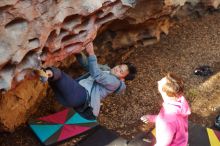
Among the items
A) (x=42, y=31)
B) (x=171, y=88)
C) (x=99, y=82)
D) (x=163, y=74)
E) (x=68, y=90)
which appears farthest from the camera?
(x=163, y=74)

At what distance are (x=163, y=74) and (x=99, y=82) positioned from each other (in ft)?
6.99

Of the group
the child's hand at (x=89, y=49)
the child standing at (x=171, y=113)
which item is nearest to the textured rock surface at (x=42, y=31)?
the child's hand at (x=89, y=49)

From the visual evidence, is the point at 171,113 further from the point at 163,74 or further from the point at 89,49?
the point at 163,74

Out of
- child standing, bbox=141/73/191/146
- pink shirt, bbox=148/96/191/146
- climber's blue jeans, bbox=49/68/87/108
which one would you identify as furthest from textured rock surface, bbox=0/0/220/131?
pink shirt, bbox=148/96/191/146

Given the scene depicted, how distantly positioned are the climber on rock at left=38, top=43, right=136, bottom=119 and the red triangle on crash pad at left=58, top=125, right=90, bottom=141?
601mm

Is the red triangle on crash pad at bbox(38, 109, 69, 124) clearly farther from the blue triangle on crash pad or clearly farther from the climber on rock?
the climber on rock

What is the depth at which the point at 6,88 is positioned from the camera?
354 cm

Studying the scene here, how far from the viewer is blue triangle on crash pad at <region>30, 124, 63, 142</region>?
482 centimetres

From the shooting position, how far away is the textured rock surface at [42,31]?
3.46 meters

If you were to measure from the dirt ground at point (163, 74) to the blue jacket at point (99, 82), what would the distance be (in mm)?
810

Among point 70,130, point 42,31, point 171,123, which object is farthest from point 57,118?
point 171,123

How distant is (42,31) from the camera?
370 centimetres

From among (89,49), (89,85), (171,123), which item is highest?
(89,49)

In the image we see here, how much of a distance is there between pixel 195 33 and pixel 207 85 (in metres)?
1.43
